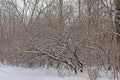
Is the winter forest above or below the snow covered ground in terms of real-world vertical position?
above

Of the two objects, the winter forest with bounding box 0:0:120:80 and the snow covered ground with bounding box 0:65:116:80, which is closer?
the winter forest with bounding box 0:0:120:80

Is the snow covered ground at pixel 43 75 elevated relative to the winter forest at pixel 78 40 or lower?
lower

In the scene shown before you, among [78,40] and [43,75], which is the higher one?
[78,40]

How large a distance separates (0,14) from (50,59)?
69.5ft

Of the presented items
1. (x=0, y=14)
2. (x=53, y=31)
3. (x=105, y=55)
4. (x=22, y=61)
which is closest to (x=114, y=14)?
(x=105, y=55)

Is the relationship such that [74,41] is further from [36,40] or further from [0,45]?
[0,45]

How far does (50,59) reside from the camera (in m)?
14.5

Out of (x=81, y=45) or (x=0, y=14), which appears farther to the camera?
(x=0, y=14)

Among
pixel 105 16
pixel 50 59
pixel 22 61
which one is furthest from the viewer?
pixel 22 61

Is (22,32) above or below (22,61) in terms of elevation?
above

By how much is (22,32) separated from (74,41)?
3948 mm

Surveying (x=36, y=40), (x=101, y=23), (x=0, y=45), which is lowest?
(x=0, y=45)

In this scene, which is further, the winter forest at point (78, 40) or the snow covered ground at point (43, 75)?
the snow covered ground at point (43, 75)

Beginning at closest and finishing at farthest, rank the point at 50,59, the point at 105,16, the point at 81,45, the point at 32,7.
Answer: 1. the point at 105,16
2. the point at 81,45
3. the point at 50,59
4. the point at 32,7
